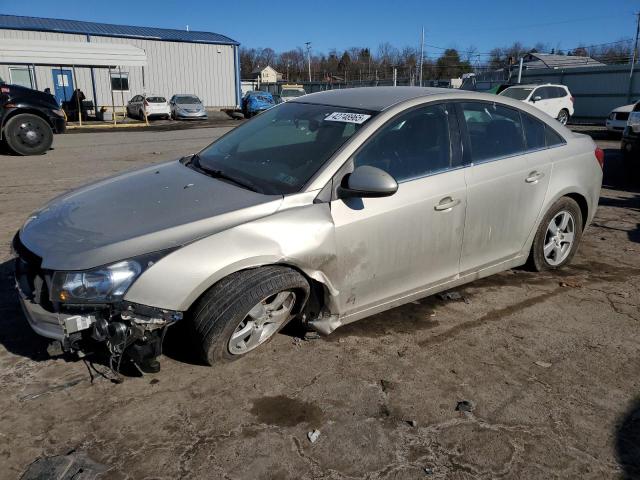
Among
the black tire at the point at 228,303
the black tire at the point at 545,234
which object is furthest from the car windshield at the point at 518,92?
the black tire at the point at 228,303

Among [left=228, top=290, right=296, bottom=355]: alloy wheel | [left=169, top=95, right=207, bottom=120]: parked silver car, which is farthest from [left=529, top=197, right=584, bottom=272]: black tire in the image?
[left=169, top=95, right=207, bottom=120]: parked silver car

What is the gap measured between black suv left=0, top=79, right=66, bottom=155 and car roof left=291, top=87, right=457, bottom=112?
1002 cm

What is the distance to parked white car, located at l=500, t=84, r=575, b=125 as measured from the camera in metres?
19.5

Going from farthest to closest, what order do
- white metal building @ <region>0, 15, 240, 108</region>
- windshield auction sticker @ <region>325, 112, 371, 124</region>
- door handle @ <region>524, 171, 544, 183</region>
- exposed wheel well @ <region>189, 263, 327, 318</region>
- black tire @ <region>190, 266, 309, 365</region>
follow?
1. white metal building @ <region>0, 15, 240, 108</region>
2. door handle @ <region>524, 171, 544, 183</region>
3. windshield auction sticker @ <region>325, 112, 371, 124</region>
4. exposed wheel well @ <region>189, 263, 327, 318</region>
5. black tire @ <region>190, 266, 309, 365</region>

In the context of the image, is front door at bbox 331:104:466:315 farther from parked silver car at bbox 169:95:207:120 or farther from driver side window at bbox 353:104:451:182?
parked silver car at bbox 169:95:207:120

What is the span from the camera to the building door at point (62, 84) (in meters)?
29.6

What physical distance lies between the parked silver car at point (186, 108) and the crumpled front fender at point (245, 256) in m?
28.4

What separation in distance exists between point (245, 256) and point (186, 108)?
28.7m

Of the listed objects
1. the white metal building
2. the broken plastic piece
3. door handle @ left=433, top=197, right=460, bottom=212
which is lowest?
the broken plastic piece

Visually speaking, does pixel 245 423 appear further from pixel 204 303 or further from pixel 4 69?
pixel 4 69

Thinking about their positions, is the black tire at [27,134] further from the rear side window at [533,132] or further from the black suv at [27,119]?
the rear side window at [533,132]

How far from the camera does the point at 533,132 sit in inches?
166

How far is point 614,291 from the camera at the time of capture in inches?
171

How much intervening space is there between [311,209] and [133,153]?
467 inches
